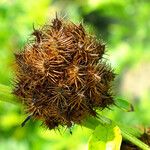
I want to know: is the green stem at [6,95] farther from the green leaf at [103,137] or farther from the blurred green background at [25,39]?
the blurred green background at [25,39]

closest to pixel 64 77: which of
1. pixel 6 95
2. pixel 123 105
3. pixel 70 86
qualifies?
pixel 70 86

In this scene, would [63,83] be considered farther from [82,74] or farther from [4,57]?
[4,57]

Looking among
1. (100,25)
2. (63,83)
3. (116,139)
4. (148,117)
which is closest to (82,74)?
(63,83)

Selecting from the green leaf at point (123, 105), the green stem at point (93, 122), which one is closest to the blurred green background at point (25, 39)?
the green leaf at point (123, 105)

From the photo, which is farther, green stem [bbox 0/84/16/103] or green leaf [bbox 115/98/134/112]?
green leaf [bbox 115/98/134/112]

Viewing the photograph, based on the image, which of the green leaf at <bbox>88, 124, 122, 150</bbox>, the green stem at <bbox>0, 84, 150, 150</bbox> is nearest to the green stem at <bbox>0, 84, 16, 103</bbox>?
the green stem at <bbox>0, 84, 150, 150</bbox>

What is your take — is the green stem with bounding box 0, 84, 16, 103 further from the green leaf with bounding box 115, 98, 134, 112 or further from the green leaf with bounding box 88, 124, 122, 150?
the green leaf with bounding box 115, 98, 134, 112

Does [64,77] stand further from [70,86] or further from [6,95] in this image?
[6,95]

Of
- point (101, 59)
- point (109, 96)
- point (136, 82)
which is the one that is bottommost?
point (136, 82)

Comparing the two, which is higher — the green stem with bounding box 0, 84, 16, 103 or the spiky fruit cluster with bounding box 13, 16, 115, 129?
the spiky fruit cluster with bounding box 13, 16, 115, 129
